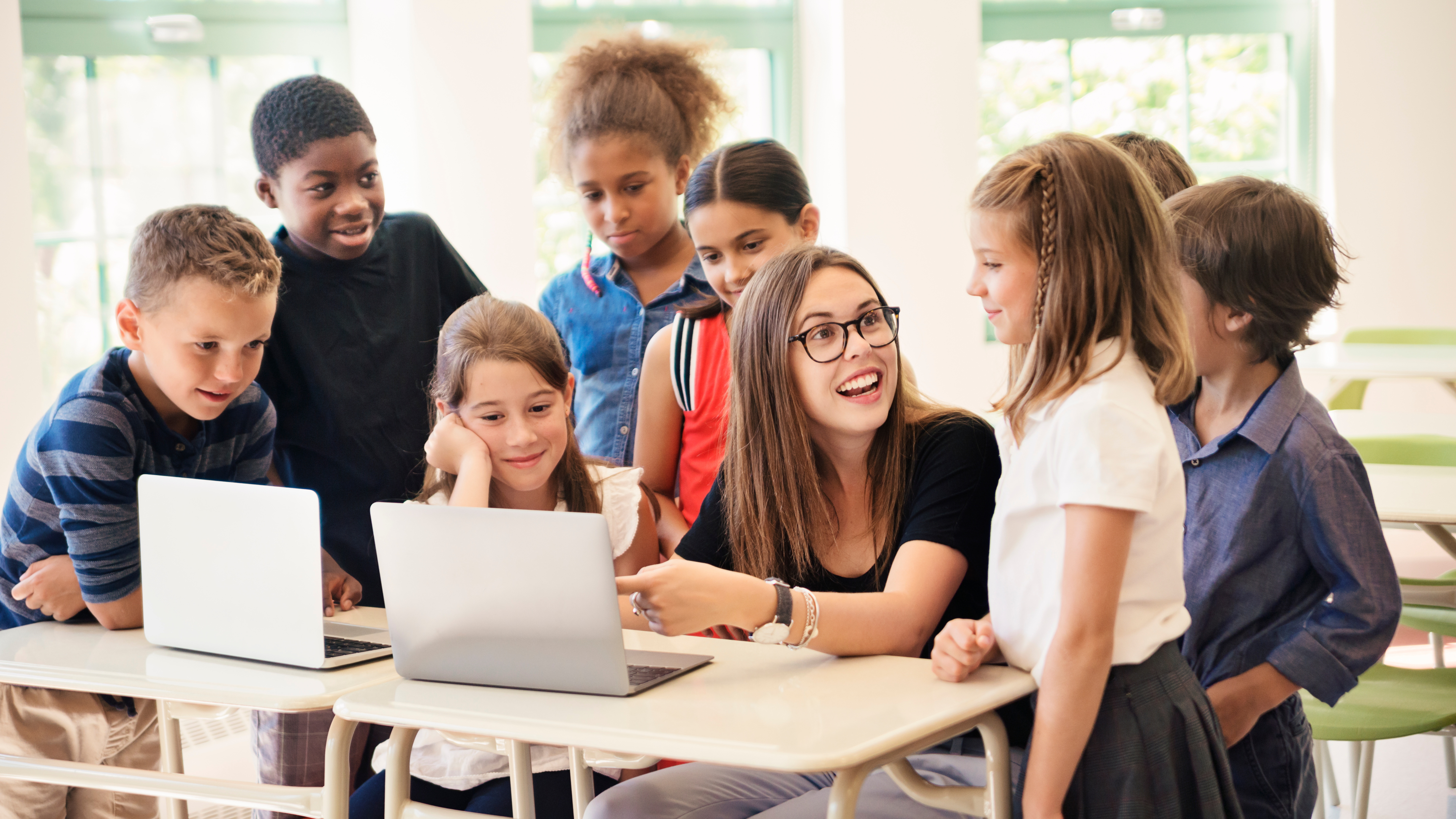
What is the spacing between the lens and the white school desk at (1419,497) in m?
1.93

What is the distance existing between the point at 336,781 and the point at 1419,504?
1.76 meters

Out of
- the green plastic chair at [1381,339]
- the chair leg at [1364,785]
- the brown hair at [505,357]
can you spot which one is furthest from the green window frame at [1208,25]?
the brown hair at [505,357]

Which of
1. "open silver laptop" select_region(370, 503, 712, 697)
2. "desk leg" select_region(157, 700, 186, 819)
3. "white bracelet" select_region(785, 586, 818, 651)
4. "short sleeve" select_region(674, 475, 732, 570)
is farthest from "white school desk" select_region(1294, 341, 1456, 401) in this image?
"desk leg" select_region(157, 700, 186, 819)

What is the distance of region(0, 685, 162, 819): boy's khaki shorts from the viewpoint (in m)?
1.77

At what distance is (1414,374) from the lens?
310 cm

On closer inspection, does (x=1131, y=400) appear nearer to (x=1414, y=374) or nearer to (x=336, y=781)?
(x=336, y=781)

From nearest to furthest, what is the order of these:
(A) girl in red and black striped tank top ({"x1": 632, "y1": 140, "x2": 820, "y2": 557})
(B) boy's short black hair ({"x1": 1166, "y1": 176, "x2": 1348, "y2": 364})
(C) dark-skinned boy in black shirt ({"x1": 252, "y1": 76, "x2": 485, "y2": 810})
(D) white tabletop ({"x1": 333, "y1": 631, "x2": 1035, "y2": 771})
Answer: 1. (D) white tabletop ({"x1": 333, "y1": 631, "x2": 1035, "y2": 771})
2. (B) boy's short black hair ({"x1": 1166, "y1": 176, "x2": 1348, "y2": 364})
3. (C) dark-skinned boy in black shirt ({"x1": 252, "y1": 76, "x2": 485, "y2": 810})
4. (A) girl in red and black striped tank top ({"x1": 632, "y1": 140, "x2": 820, "y2": 557})

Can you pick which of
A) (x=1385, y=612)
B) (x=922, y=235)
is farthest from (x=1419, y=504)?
(x=922, y=235)

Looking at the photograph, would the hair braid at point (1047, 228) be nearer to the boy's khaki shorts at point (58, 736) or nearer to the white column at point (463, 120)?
the boy's khaki shorts at point (58, 736)

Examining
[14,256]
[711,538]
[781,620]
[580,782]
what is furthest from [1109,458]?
[14,256]

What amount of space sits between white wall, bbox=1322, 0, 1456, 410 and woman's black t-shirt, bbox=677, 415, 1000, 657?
426 cm

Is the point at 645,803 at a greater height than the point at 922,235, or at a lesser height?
lesser

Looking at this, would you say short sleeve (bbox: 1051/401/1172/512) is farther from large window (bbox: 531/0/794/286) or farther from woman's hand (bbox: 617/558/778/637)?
large window (bbox: 531/0/794/286)

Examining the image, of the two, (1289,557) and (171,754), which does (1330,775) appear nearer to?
(1289,557)
